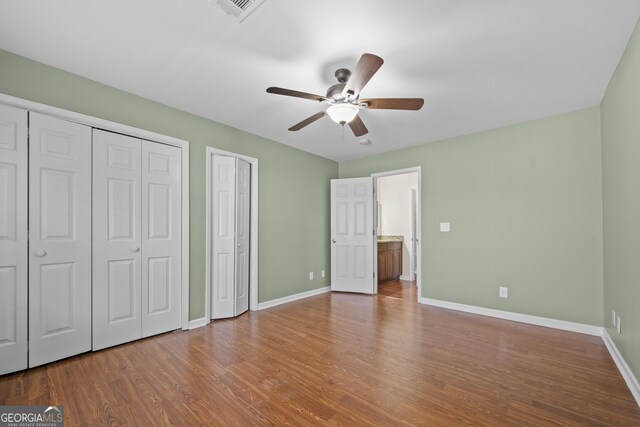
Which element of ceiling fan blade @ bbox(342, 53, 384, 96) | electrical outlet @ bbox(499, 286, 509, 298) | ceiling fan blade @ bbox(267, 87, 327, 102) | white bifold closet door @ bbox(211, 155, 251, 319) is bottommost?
electrical outlet @ bbox(499, 286, 509, 298)

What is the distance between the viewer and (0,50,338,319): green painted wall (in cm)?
247

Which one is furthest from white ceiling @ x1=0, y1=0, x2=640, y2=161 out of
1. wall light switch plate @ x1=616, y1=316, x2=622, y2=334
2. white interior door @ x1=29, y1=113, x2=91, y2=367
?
wall light switch plate @ x1=616, y1=316, x2=622, y2=334

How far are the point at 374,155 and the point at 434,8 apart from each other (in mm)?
3409

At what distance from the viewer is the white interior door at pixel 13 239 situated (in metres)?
2.22

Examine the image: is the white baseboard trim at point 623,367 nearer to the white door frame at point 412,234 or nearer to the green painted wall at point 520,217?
the green painted wall at point 520,217

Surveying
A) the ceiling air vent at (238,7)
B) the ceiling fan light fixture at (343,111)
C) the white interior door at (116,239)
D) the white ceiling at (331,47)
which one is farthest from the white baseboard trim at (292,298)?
the ceiling air vent at (238,7)

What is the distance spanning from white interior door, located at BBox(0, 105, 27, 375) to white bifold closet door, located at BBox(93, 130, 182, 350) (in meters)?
0.47

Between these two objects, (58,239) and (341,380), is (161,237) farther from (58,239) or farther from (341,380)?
(341,380)

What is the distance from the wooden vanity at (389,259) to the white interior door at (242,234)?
2805 mm

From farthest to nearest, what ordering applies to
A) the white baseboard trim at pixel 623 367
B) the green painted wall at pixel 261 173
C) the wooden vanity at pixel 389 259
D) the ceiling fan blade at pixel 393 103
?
the wooden vanity at pixel 389 259
the green painted wall at pixel 261 173
the ceiling fan blade at pixel 393 103
the white baseboard trim at pixel 623 367

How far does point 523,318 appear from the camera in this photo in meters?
3.54

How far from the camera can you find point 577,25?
1.92 m

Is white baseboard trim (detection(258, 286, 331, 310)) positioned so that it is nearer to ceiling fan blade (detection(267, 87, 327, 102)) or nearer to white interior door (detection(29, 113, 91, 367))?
white interior door (detection(29, 113, 91, 367))

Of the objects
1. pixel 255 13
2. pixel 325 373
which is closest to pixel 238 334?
pixel 325 373
